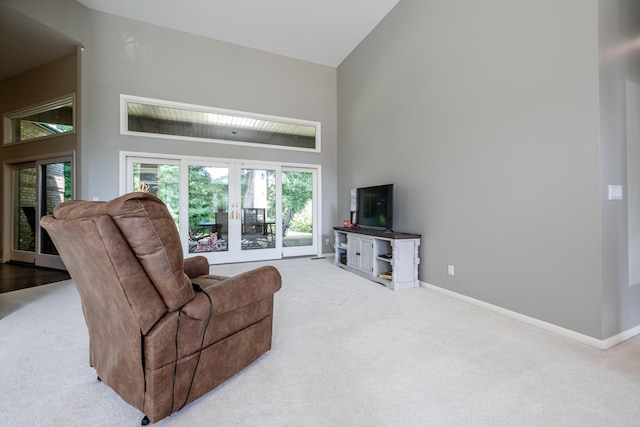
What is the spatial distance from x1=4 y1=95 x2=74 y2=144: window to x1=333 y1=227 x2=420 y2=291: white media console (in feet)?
16.6

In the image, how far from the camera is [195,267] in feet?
7.78

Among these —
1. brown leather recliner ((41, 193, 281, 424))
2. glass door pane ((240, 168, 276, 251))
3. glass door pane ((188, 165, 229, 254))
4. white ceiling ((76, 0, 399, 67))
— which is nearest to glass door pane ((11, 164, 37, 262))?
glass door pane ((188, 165, 229, 254))

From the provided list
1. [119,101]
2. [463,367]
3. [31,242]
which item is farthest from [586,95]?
[31,242]

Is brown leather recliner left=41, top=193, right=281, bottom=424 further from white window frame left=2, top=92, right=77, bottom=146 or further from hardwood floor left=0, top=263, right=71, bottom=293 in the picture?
white window frame left=2, top=92, right=77, bottom=146

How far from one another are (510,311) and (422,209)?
1542mm

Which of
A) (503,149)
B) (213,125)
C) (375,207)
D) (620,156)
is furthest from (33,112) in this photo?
(620,156)

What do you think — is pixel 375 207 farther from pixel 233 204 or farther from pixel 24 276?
pixel 24 276

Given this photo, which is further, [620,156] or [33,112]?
[33,112]

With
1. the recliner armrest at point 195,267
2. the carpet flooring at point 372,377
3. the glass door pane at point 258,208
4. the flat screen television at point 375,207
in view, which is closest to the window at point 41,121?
the glass door pane at point 258,208

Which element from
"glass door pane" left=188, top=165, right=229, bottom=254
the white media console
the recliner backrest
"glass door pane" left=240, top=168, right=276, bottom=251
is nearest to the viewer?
the recliner backrest

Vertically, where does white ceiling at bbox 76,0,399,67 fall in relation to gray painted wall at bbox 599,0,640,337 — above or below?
above

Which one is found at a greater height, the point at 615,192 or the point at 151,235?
the point at 615,192

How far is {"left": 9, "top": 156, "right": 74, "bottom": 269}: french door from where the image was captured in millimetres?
4992

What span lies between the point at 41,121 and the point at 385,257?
6665 millimetres
